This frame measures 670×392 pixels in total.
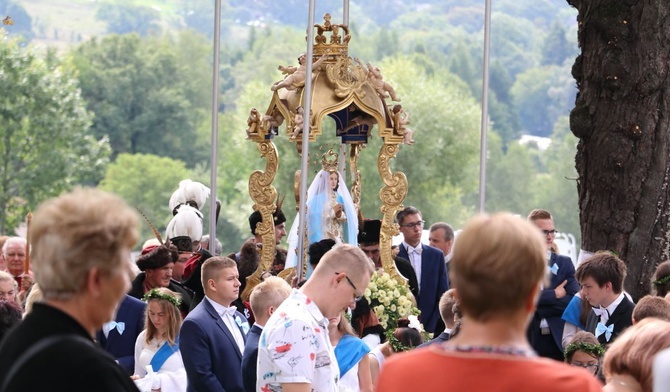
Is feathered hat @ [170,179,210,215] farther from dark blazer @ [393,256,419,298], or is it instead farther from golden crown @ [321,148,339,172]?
dark blazer @ [393,256,419,298]

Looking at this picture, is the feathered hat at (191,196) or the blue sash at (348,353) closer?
the blue sash at (348,353)

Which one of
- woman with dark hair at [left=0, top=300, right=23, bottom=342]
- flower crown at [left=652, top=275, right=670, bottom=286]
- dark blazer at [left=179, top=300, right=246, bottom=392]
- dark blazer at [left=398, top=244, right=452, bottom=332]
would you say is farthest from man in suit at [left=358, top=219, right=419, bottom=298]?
woman with dark hair at [left=0, top=300, right=23, bottom=342]

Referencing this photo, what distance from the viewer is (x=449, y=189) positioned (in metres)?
67.8

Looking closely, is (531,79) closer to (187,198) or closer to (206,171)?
(206,171)

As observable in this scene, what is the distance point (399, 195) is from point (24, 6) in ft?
324

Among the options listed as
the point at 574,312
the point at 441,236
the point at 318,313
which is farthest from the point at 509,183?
the point at 318,313

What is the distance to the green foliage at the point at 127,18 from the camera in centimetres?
11300

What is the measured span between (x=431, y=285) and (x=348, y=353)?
4.09 meters

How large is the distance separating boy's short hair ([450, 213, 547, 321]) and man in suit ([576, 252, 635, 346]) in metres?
5.36

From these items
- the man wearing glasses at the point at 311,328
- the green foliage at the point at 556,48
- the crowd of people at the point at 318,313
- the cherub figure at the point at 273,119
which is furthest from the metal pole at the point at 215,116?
the green foliage at the point at 556,48

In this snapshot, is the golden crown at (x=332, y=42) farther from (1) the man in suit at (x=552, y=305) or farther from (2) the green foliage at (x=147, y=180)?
(2) the green foliage at (x=147, y=180)

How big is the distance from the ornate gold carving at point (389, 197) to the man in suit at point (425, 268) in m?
0.28

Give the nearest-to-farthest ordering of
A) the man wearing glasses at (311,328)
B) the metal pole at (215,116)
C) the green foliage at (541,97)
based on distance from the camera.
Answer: the man wearing glasses at (311,328) → the metal pole at (215,116) → the green foliage at (541,97)

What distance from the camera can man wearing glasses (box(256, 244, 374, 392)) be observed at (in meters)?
5.73
